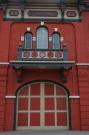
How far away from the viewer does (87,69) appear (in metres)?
17.3

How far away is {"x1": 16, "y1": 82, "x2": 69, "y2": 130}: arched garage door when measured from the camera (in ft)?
55.2

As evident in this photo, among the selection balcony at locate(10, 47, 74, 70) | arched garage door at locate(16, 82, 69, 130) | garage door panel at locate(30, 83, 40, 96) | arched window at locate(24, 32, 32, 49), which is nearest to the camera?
balcony at locate(10, 47, 74, 70)

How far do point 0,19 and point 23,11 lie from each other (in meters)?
1.62

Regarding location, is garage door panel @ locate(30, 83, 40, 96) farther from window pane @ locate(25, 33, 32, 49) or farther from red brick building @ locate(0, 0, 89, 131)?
window pane @ locate(25, 33, 32, 49)

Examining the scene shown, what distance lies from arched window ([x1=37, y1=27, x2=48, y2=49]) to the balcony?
822mm

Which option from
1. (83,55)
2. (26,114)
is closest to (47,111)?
(26,114)

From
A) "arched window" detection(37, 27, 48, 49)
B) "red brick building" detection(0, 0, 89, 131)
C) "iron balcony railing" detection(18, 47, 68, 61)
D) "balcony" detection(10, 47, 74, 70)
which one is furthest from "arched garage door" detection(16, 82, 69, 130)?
"arched window" detection(37, 27, 48, 49)

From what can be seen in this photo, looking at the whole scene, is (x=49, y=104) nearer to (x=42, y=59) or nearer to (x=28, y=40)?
(x=42, y=59)

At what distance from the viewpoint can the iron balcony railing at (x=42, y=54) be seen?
16828 mm

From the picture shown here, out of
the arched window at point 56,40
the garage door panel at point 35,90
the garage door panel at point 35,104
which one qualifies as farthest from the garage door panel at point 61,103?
the arched window at point 56,40

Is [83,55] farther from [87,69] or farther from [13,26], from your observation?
[13,26]

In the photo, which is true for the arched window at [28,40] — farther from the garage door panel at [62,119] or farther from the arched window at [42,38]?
the garage door panel at [62,119]

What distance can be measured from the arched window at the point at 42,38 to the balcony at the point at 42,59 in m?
0.82

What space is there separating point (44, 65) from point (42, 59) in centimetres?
50
